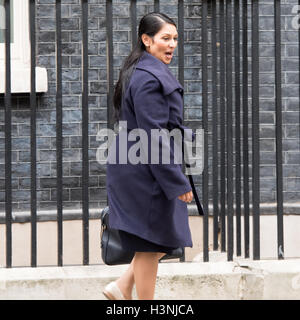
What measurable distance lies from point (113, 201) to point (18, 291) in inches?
41.9

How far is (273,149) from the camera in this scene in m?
7.63

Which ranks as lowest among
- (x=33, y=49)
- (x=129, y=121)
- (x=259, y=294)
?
(x=259, y=294)

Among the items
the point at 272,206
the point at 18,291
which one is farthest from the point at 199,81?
the point at 18,291

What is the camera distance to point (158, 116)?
14.5ft

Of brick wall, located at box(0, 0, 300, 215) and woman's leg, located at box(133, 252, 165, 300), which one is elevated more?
brick wall, located at box(0, 0, 300, 215)

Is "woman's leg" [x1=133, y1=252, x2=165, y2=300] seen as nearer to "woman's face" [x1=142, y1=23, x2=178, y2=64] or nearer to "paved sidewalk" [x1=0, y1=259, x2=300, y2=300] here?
"paved sidewalk" [x1=0, y1=259, x2=300, y2=300]

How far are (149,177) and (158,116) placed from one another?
13.8 inches

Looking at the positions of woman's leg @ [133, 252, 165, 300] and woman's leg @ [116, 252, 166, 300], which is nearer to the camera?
woman's leg @ [133, 252, 165, 300]

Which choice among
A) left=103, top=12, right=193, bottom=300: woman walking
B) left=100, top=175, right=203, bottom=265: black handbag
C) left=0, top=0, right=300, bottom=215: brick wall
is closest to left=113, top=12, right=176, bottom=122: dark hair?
left=103, top=12, right=193, bottom=300: woman walking

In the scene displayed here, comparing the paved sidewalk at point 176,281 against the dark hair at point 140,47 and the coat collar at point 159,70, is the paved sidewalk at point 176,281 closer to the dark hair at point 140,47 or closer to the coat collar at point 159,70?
the dark hair at point 140,47

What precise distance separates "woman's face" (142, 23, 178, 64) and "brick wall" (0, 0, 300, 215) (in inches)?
109

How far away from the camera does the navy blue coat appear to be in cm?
446

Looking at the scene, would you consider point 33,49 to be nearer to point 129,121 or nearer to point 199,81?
point 129,121

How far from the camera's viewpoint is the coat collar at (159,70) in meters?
4.49
